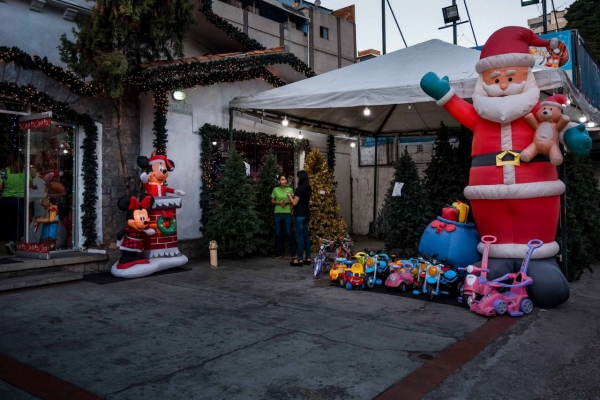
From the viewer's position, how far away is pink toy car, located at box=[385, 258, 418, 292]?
6477 millimetres

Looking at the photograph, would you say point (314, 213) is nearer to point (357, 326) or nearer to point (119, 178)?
point (119, 178)

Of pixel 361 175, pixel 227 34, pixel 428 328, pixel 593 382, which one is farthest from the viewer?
pixel 361 175

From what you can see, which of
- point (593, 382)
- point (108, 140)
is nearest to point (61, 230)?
point (108, 140)

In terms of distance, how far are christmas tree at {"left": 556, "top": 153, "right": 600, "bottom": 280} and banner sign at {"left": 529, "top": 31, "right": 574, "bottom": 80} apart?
350 cm

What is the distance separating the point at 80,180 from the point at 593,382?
8.10 meters

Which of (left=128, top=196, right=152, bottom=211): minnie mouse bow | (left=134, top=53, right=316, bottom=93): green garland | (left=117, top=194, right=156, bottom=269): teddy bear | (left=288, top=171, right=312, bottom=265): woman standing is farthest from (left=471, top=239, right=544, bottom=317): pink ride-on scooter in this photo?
(left=134, top=53, right=316, bottom=93): green garland

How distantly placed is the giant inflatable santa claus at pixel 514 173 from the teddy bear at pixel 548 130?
0.11 m

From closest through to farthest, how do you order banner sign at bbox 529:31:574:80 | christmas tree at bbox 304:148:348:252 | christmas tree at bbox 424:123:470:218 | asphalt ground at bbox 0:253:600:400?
asphalt ground at bbox 0:253:600:400, christmas tree at bbox 424:123:470:218, christmas tree at bbox 304:148:348:252, banner sign at bbox 529:31:574:80

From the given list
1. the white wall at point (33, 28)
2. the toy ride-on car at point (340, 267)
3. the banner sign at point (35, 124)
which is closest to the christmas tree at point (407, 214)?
the toy ride-on car at point (340, 267)

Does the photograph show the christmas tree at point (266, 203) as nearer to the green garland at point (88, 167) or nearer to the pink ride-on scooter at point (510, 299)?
the green garland at point (88, 167)

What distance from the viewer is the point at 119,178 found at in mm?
8719

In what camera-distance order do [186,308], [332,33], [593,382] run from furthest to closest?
1. [332,33]
2. [186,308]
3. [593,382]

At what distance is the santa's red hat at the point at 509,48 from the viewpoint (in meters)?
5.78

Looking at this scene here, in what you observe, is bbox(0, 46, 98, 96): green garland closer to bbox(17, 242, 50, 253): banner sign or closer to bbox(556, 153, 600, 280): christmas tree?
bbox(17, 242, 50, 253): banner sign
